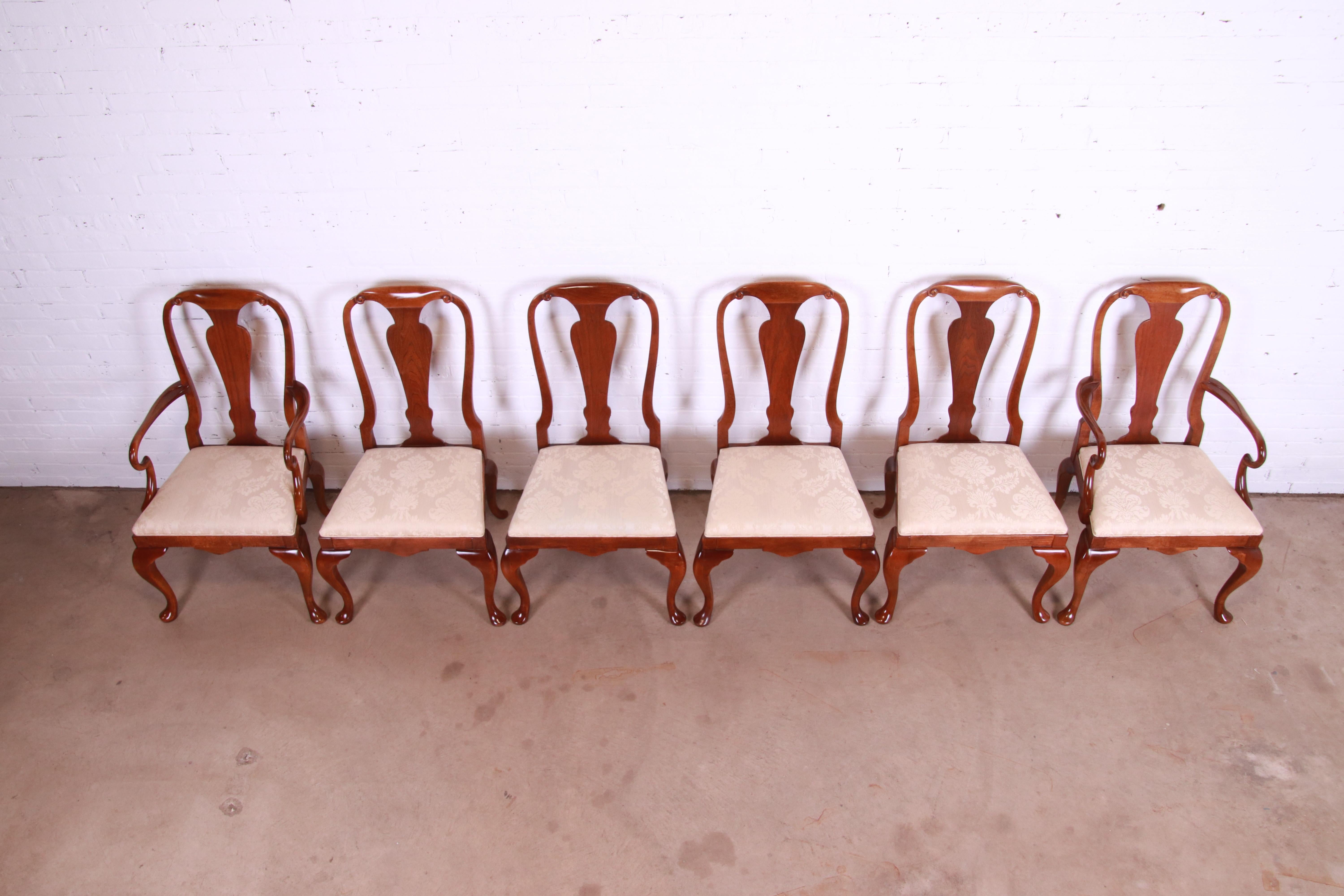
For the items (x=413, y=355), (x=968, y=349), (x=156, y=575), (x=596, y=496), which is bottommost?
(x=156, y=575)

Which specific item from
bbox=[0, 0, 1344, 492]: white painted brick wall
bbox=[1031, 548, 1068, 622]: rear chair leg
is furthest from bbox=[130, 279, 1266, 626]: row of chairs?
bbox=[0, 0, 1344, 492]: white painted brick wall

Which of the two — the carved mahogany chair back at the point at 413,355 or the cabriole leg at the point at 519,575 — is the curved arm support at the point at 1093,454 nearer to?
the cabriole leg at the point at 519,575

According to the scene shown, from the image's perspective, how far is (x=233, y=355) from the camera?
2.91 m

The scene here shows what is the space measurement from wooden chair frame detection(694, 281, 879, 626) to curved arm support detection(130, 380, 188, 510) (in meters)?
1.89

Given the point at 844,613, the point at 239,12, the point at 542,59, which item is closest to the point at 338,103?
the point at 239,12

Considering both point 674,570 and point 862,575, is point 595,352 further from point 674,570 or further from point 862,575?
point 862,575

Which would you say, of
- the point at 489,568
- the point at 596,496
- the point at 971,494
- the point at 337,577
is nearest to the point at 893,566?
the point at 971,494

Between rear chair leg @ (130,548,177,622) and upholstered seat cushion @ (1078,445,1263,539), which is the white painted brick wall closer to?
upholstered seat cushion @ (1078,445,1263,539)

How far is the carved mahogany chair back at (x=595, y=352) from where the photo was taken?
276 centimetres

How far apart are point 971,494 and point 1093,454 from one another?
482 mm

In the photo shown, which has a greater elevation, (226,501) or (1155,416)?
(1155,416)

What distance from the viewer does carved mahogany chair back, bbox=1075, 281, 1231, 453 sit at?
2.73 m

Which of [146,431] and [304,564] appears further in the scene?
[146,431]

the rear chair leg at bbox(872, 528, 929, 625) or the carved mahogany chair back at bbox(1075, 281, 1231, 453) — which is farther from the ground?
the carved mahogany chair back at bbox(1075, 281, 1231, 453)
